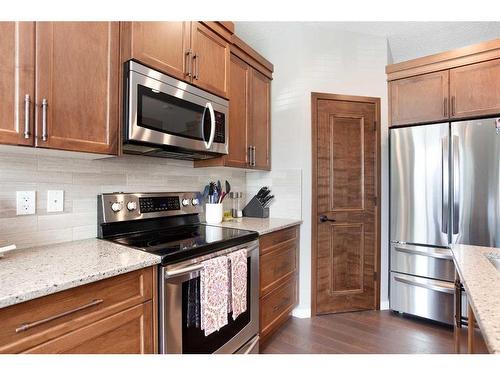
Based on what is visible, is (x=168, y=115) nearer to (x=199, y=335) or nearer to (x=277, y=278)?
(x=199, y=335)

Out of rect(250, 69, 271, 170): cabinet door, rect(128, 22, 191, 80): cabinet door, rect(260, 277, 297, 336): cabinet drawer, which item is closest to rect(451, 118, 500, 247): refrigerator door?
rect(260, 277, 297, 336): cabinet drawer

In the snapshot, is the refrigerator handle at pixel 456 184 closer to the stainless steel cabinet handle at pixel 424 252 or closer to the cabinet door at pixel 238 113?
the stainless steel cabinet handle at pixel 424 252

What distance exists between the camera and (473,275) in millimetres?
896

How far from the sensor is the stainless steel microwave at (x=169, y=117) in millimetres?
1351

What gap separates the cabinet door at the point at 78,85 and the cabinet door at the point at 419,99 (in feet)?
7.89

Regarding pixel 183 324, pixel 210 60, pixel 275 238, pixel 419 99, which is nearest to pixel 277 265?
pixel 275 238

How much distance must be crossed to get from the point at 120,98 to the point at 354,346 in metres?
2.22

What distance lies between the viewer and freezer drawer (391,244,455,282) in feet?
7.25

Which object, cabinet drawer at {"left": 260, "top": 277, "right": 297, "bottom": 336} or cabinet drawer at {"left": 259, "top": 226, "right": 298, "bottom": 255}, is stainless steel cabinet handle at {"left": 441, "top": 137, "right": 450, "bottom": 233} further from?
cabinet drawer at {"left": 260, "top": 277, "right": 297, "bottom": 336}

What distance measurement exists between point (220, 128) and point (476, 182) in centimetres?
205

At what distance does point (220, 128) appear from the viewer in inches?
75.2

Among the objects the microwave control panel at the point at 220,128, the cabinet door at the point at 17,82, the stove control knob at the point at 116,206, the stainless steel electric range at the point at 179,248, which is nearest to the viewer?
the cabinet door at the point at 17,82

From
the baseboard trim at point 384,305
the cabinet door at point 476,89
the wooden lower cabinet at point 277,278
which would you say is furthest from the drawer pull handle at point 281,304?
the cabinet door at point 476,89
